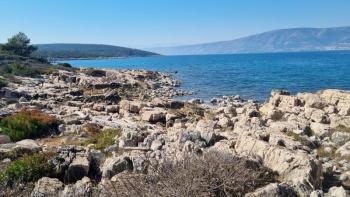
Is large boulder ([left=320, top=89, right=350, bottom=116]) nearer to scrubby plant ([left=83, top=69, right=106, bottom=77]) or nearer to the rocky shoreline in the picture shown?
the rocky shoreline

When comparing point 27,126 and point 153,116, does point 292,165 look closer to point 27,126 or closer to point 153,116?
point 27,126

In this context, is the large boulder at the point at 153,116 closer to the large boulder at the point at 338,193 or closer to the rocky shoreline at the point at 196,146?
the rocky shoreline at the point at 196,146

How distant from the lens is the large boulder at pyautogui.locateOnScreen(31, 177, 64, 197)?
10.4 m

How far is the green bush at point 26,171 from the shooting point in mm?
11944

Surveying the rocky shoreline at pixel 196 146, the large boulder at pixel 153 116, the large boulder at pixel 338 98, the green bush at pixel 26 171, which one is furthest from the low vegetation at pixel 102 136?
the large boulder at pixel 338 98

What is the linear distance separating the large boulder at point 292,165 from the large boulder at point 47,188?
552cm

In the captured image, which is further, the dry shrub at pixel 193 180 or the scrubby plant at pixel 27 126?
the scrubby plant at pixel 27 126

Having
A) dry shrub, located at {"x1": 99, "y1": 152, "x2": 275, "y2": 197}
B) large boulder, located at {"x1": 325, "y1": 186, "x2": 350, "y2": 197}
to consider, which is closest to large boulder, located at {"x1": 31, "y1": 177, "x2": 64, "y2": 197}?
dry shrub, located at {"x1": 99, "y1": 152, "x2": 275, "y2": 197}

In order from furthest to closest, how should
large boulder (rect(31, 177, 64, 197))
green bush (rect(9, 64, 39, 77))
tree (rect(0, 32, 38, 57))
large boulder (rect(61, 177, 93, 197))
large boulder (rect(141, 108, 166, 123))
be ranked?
tree (rect(0, 32, 38, 57)), green bush (rect(9, 64, 39, 77)), large boulder (rect(141, 108, 166, 123)), large boulder (rect(31, 177, 64, 197)), large boulder (rect(61, 177, 93, 197))

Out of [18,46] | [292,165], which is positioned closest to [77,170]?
[292,165]

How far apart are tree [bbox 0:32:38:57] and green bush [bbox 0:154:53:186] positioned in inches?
3553

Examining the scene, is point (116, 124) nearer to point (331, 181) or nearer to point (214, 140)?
point (214, 140)

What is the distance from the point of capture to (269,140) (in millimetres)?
15477

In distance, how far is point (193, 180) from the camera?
346 inches
